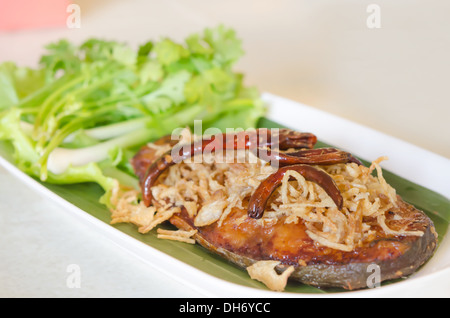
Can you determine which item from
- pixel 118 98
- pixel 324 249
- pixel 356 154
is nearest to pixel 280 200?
pixel 324 249

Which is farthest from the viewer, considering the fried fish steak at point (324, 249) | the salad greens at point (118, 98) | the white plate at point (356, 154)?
the salad greens at point (118, 98)

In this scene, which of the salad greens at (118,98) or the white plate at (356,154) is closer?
the white plate at (356,154)

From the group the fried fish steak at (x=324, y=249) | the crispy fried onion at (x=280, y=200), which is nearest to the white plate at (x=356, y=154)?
the fried fish steak at (x=324, y=249)

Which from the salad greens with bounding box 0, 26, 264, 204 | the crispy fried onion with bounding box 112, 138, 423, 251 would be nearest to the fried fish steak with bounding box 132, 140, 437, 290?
the crispy fried onion with bounding box 112, 138, 423, 251

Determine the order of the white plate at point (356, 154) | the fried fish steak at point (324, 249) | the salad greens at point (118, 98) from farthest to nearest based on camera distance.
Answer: the salad greens at point (118, 98)
the fried fish steak at point (324, 249)
the white plate at point (356, 154)

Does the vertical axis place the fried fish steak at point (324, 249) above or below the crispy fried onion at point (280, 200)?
below

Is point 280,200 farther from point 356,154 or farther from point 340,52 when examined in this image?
point 340,52

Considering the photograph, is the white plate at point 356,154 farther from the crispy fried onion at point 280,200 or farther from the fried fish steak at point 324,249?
the crispy fried onion at point 280,200

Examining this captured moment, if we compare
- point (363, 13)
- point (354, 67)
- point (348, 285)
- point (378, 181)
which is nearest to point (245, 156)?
point (378, 181)
